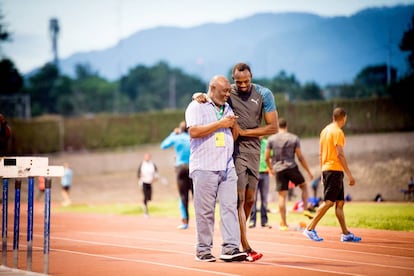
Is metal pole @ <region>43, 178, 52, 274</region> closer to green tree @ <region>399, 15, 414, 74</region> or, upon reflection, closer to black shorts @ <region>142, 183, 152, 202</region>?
black shorts @ <region>142, 183, 152, 202</region>

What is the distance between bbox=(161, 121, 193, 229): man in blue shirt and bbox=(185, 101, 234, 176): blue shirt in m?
8.15

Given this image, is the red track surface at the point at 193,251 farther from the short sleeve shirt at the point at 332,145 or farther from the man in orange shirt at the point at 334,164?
the short sleeve shirt at the point at 332,145

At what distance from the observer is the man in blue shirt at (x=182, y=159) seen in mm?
19188

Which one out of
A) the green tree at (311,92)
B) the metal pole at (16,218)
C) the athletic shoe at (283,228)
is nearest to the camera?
the metal pole at (16,218)

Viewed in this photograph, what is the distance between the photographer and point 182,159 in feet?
63.6

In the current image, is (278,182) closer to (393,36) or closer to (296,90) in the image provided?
(393,36)

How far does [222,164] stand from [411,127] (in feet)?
77.0

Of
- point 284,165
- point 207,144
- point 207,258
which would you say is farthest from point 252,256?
point 284,165

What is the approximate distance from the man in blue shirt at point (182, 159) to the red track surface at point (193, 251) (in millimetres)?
658

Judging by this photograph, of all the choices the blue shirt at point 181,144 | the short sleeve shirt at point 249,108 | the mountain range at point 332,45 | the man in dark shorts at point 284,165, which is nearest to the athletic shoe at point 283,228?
the man in dark shorts at point 284,165

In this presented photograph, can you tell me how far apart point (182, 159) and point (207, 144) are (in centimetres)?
854

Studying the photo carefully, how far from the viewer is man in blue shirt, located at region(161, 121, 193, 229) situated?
1919 cm

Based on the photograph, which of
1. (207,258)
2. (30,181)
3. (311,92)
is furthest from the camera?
(311,92)

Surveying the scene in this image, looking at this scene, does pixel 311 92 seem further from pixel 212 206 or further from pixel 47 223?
pixel 47 223
